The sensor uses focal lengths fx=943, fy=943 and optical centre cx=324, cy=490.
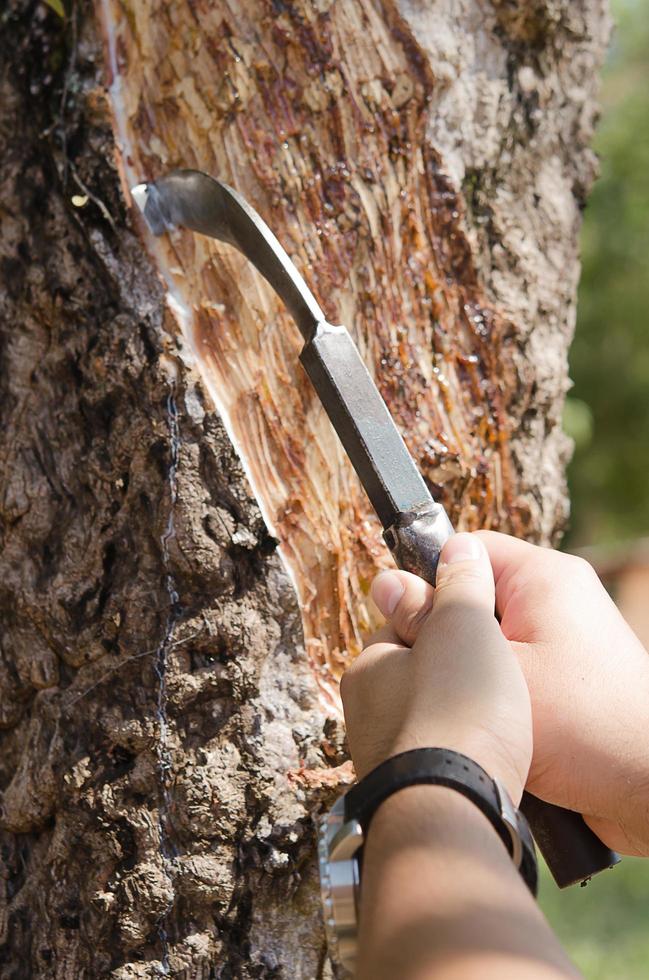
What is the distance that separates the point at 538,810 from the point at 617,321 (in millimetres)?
11371

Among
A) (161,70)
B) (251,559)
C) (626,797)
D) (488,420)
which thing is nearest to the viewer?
(626,797)

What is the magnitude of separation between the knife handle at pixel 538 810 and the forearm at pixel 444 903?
397 mm

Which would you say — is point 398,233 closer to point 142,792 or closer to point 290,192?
point 290,192

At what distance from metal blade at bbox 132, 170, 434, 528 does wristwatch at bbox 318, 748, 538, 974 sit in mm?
412

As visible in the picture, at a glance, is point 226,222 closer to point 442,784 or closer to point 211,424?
point 211,424

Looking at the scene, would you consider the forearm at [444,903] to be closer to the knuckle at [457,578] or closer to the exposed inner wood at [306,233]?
the knuckle at [457,578]

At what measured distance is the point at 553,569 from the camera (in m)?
1.36

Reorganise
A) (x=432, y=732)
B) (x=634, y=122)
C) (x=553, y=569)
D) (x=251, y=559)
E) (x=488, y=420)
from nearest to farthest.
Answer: (x=432, y=732) → (x=553, y=569) → (x=251, y=559) → (x=488, y=420) → (x=634, y=122)

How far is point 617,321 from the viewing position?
466 inches

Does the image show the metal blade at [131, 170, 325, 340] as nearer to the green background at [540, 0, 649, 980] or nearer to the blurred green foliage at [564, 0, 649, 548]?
the green background at [540, 0, 649, 980]

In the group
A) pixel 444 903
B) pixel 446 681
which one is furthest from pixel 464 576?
pixel 444 903

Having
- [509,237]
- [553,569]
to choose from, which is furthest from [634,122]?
[553,569]

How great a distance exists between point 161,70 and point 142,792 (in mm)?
1186

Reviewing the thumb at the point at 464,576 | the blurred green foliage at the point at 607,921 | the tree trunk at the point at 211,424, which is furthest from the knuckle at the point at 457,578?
the blurred green foliage at the point at 607,921
